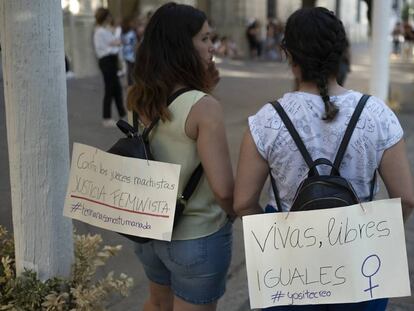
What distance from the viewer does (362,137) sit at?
1.97 m

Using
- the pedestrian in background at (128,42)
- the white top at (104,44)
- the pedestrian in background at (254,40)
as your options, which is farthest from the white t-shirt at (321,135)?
the pedestrian in background at (254,40)

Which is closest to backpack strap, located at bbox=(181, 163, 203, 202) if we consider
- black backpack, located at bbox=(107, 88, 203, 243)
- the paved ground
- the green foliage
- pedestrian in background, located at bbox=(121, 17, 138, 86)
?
black backpack, located at bbox=(107, 88, 203, 243)

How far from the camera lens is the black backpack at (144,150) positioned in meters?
2.21

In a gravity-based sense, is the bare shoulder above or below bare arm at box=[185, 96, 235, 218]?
above

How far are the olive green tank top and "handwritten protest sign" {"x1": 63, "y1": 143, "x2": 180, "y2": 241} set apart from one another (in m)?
0.11

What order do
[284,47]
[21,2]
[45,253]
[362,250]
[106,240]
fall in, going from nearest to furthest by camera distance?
[362,250] → [284,47] → [21,2] → [45,253] → [106,240]

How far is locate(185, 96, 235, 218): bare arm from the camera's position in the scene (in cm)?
214

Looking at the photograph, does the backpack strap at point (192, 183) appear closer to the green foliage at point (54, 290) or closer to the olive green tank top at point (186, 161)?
the olive green tank top at point (186, 161)

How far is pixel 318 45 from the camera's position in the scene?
1931 mm

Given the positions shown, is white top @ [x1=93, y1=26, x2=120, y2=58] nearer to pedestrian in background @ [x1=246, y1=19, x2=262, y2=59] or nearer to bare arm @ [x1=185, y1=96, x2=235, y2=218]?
bare arm @ [x1=185, y1=96, x2=235, y2=218]

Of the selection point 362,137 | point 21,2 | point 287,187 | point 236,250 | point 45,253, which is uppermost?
point 21,2

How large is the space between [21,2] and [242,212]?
3.93 ft

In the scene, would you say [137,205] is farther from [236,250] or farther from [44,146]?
[236,250]

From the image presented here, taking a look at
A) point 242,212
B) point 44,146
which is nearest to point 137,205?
point 242,212
